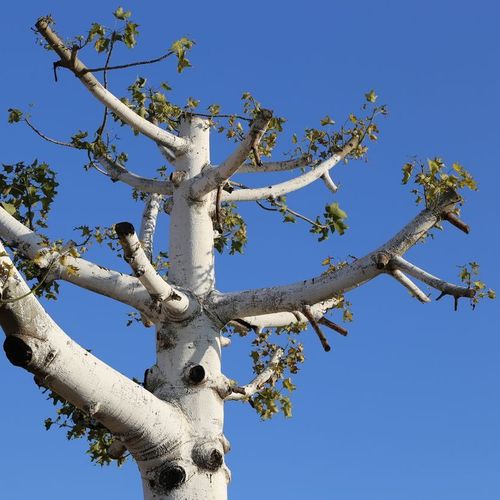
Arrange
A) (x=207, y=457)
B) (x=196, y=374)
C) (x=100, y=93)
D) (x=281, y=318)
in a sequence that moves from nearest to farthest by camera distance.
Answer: (x=207, y=457) → (x=196, y=374) → (x=100, y=93) → (x=281, y=318)

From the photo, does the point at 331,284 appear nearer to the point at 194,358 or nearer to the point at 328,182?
the point at 194,358

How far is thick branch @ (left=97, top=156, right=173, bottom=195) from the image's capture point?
9.58 m

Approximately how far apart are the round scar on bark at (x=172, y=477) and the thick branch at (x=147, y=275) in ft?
4.59

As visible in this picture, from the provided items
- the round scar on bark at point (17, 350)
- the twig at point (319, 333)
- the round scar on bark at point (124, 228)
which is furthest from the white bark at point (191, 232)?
the round scar on bark at point (17, 350)

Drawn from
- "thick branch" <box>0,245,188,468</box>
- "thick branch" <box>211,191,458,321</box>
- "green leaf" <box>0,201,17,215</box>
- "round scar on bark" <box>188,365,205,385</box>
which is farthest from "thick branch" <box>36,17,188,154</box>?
"thick branch" <box>0,245,188,468</box>

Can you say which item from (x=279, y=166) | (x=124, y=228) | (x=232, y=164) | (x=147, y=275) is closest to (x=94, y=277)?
(x=147, y=275)

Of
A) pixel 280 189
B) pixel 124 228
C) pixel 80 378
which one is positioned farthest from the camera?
pixel 280 189

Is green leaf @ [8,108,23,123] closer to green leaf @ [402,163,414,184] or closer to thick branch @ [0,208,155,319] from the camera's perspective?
thick branch @ [0,208,155,319]

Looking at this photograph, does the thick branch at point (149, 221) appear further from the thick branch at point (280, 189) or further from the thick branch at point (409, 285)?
the thick branch at point (409, 285)

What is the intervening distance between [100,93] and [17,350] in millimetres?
3566

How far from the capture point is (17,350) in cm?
552

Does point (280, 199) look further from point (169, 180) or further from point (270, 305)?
point (270, 305)

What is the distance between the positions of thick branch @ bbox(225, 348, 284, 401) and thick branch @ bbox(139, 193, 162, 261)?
1755 mm

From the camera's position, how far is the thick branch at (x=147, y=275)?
6906 mm
